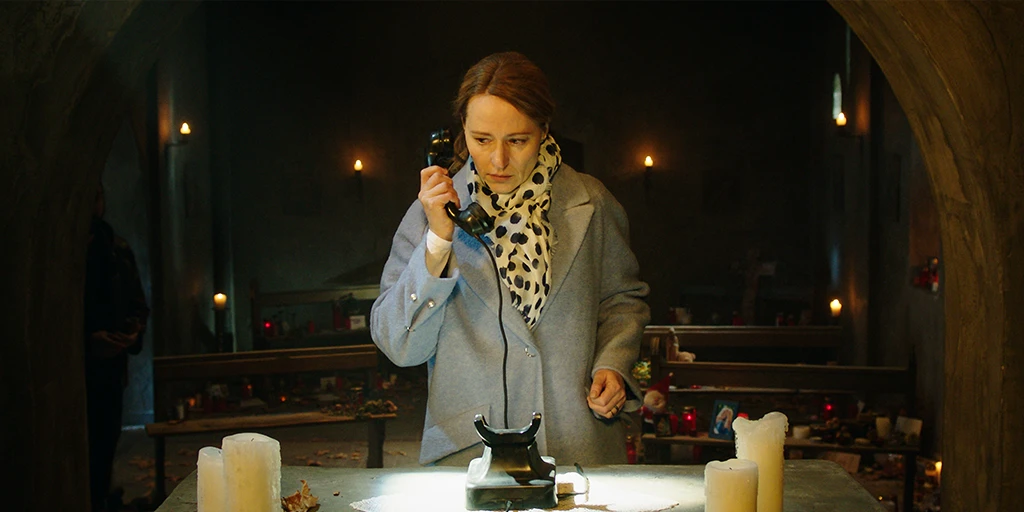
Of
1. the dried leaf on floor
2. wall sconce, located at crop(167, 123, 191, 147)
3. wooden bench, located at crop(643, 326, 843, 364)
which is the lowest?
wooden bench, located at crop(643, 326, 843, 364)

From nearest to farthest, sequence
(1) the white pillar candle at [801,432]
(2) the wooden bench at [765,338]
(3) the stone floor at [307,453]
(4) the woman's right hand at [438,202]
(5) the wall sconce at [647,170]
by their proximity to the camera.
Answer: (4) the woman's right hand at [438,202]
(1) the white pillar candle at [801,432]
(3) the stone floor at [307,453]
(2) the wooden bench at [765,338]
(5) the wall sconce at [647,170]

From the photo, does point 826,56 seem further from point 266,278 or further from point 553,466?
point 553,466

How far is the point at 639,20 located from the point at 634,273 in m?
7.64

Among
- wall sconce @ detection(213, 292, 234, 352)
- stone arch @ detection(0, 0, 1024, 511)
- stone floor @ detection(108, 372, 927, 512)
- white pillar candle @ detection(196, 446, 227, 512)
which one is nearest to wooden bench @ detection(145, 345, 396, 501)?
stone floor @ detection(108, 372, 927, 512)

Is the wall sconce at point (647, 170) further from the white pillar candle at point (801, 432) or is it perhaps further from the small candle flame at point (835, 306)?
the white pillar candle at point (801, 432)

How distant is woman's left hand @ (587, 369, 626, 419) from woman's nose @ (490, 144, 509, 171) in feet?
1.87

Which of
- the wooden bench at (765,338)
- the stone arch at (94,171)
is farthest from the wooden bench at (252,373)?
the stone arch at (94,171)

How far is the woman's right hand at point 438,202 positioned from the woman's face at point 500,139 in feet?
0.41

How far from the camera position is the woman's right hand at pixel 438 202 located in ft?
8.09

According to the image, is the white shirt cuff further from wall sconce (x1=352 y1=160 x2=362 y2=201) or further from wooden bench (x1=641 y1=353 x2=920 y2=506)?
wall sconce (x1=352 y1=160 x2=362 y2=201)

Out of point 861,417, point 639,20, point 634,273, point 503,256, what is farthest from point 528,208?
point 639,20

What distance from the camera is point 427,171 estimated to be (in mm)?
2564

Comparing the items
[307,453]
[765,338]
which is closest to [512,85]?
[307,453]

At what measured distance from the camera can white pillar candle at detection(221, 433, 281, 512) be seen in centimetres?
180
